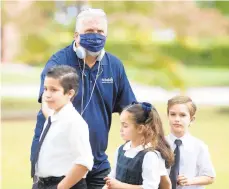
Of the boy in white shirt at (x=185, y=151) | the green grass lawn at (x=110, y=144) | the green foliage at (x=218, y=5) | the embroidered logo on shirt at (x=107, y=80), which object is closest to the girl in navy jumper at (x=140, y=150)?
the boy in white shirt at (x=185, y=151)

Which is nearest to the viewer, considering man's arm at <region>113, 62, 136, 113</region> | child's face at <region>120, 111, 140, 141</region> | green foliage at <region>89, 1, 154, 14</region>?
child's face at <region>120, 111, 140, 141</region>

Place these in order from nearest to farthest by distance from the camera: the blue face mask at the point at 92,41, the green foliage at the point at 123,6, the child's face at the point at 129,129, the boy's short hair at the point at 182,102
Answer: the child's face at the point at 129,129
the blue face mask at the point at 92,41
the boy's short hair at the point at 182,102
the green foliage at the point at 123,6

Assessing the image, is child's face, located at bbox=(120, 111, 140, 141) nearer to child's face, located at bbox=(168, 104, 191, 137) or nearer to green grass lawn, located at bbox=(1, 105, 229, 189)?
child's face, located at bbox=(168, 104, 191, 137)

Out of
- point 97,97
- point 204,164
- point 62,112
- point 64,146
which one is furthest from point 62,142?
point 204,164

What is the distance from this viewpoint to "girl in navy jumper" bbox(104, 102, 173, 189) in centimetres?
411

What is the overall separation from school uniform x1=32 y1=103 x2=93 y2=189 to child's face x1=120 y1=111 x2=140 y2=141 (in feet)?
0.80

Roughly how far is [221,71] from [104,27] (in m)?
20.8

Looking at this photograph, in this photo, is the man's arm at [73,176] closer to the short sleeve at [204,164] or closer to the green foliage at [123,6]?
the short sleeve at [204,164]

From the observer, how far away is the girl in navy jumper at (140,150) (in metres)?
4.11

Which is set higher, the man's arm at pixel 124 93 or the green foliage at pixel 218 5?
the green foliage at pixel 218 5

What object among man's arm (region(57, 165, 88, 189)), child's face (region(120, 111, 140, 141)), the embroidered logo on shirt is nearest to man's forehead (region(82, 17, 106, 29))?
the embroidered logo on shirt

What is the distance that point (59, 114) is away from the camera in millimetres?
4059

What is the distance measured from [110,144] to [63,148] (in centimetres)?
928

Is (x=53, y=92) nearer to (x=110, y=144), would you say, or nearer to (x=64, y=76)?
(x=64, y=76)
